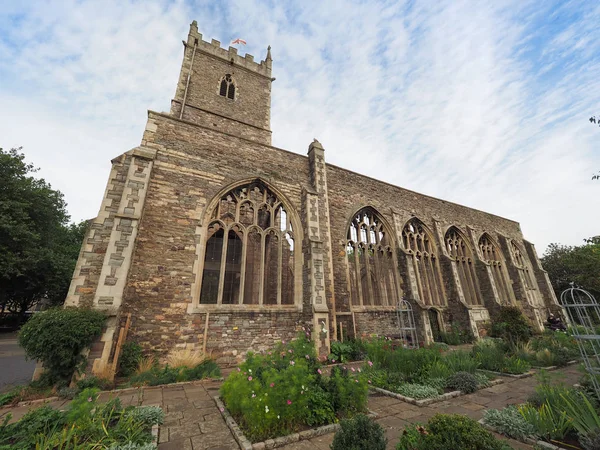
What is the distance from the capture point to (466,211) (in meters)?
17.2

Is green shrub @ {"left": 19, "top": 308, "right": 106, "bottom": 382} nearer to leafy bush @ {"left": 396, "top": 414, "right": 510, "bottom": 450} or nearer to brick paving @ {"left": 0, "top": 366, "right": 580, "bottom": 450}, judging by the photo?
brick paving @ {"left": 0, "top": 366, "right": 580, "bottom": 450}

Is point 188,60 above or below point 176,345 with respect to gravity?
above

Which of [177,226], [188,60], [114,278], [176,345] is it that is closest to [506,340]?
[176,345]

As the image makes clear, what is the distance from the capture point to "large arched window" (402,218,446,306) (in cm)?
1302

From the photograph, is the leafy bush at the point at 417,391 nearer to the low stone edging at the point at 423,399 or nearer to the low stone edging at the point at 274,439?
the low stone edging at the point at 423,399

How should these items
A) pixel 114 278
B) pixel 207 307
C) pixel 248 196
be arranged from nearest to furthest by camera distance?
pixel 114 278 < pixel 207 307 < pixel 248 196

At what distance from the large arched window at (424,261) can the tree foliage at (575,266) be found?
1209cm

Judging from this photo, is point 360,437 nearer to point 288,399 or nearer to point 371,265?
point 288,399

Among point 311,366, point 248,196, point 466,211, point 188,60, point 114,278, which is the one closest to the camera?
point 311,366

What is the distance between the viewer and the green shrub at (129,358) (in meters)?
6.19

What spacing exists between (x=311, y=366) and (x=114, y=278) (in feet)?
18.5

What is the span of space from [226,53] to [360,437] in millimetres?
21929

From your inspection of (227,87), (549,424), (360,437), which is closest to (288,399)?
(360,437)

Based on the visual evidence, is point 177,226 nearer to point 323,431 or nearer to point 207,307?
point 207,307
